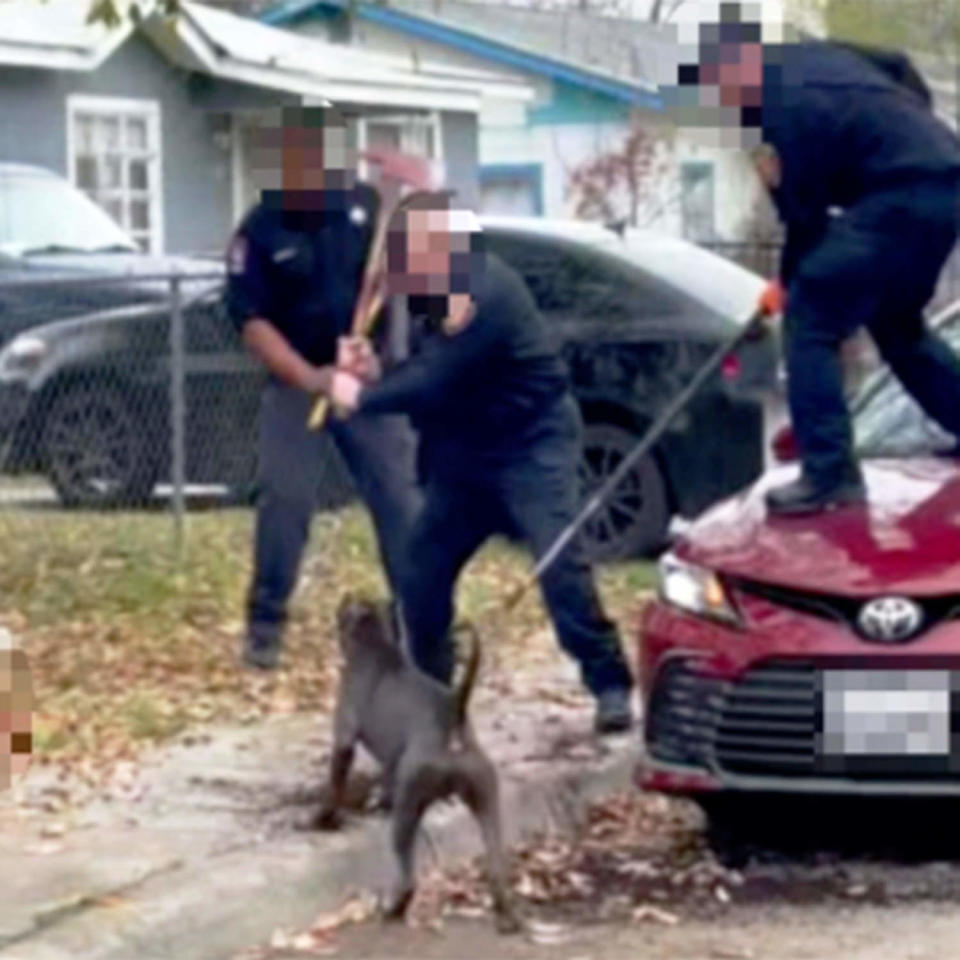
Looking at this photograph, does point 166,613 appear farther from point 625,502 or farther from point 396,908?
point 396,908

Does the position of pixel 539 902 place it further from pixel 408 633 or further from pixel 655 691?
pixel 408 633

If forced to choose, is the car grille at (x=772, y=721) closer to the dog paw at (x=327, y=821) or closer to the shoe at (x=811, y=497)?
the shoe at (x=811, y=497)

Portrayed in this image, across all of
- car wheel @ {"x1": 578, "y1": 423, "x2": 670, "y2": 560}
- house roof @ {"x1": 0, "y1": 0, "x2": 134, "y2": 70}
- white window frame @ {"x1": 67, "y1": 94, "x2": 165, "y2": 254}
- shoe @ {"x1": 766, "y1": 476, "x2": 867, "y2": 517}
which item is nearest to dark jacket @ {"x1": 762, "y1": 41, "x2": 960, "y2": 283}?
shoe @ {"x1": 766, "y1": 476, "x2": 867, "y2": 517}

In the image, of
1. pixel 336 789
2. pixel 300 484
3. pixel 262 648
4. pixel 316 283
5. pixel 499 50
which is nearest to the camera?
pixel 336 789

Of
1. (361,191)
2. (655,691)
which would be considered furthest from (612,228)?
(655,691)

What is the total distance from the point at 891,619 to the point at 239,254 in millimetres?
3067

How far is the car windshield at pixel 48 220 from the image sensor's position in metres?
19.3

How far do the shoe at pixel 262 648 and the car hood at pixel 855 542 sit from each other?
2392 millimetres

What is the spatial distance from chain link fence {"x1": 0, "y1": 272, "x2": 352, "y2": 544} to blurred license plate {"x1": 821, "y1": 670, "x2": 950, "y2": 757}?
607cm

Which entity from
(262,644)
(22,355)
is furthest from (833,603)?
(22,355)

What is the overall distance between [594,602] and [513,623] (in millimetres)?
2593

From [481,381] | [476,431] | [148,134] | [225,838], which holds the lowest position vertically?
[225,838]

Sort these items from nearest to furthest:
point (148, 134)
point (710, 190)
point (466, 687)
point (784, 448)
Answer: point (466, 687) → point (784, 448) → point (148, 134) → point (710, 190)

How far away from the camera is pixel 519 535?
909 centimetres
